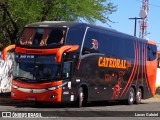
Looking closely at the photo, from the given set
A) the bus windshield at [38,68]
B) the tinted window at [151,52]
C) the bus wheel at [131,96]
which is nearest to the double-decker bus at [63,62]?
the bus windshield at [38,68]

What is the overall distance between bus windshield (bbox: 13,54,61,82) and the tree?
6456 mm

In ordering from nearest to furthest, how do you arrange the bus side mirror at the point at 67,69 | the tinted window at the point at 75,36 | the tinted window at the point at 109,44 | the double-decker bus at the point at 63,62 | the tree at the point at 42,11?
the double-decker bus at the point at 63,62, the bus side mirror at the point at 67,69, the tinted window at the point at 75,36, the tinted window at the point at 109,44, the tree at the point at 42,11

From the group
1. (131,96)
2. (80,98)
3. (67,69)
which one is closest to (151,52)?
(131,96)

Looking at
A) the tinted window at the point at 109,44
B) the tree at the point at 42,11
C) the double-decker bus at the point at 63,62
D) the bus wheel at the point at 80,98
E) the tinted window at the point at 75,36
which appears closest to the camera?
the double-decker bus at the point at 63,62

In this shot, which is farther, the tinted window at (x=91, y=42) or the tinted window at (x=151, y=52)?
the tinted window at (x=151, y=52)

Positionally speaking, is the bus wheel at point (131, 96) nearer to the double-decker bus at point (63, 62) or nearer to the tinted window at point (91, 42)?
the double-decker bus at point (63, 62)

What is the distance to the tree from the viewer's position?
27500 millimetres

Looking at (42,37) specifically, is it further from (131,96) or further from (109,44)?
(131,96)

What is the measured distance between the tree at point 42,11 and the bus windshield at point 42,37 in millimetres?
5520

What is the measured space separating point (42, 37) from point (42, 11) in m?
7.55

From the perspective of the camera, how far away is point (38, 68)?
829 inches

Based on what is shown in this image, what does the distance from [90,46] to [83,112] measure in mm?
3914

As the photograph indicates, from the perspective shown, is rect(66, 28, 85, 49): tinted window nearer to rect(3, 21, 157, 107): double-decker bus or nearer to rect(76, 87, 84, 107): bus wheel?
rect(3, 21, 157, 107): double-decker bus

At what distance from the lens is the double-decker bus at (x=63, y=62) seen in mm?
20875
